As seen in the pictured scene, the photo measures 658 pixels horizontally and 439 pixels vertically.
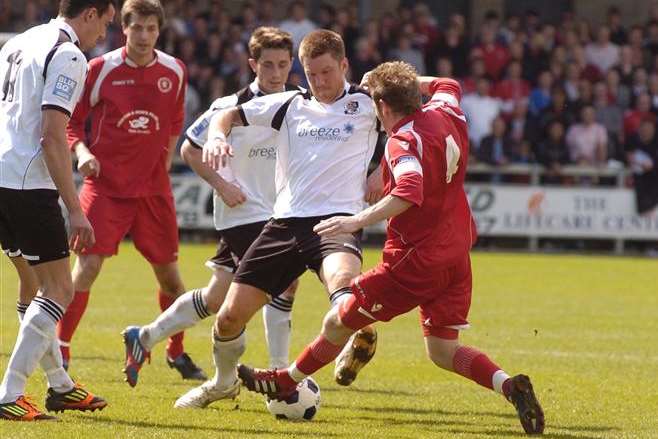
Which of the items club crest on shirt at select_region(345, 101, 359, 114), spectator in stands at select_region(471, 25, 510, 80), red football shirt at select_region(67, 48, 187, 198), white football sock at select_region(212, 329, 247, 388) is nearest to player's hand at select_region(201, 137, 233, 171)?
club crest on shirt at select_region(345, 101, 359, 114)

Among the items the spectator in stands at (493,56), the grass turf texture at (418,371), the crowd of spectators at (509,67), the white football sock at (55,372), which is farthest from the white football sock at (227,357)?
the spectator in stands at (493,56)

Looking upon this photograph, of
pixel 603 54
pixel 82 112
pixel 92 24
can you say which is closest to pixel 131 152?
pixel 82 112

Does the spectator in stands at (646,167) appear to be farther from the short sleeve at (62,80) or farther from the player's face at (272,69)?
the short sleeve at (62,80)

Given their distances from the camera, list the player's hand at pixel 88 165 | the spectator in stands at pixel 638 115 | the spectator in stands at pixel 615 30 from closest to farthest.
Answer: the player's hand at pixel 88 165, the spectator in stands at pixel 638 115, the spectator in stands at pixel 615 30

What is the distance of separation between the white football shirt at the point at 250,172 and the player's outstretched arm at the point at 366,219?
6.84 feet

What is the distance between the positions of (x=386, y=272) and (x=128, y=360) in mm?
2363

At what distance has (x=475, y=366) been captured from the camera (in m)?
7.61

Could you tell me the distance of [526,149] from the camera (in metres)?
22.7

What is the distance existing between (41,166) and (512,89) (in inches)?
646

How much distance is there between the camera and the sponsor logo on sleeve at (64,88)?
735 cm

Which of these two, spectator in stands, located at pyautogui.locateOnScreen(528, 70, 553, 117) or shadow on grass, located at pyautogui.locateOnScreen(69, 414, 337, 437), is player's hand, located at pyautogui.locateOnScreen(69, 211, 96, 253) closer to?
shadow on grass, located at pyautogui.locateOnScreen(69, 414, 337, 437)

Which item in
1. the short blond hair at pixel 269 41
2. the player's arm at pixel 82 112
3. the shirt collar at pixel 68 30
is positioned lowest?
the player's arm at pixel 82 112

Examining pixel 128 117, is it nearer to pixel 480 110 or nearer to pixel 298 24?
pixel 480 110

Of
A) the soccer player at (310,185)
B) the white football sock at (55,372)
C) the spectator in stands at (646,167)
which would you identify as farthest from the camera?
the spectator in stands at (646,167)
